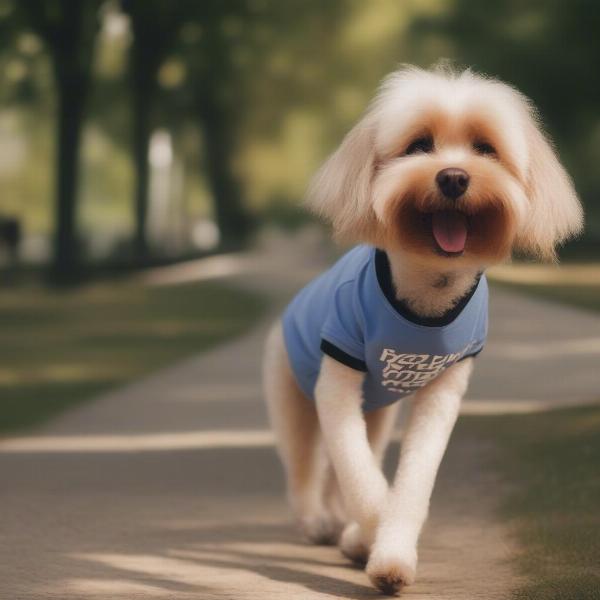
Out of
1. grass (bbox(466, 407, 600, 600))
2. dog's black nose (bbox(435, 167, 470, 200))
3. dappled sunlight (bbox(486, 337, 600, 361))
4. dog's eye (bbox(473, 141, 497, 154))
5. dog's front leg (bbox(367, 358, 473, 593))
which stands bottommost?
dappled sunlight (bbox(486, 337, 600, 361))

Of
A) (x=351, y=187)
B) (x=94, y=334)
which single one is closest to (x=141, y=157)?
(x=94, y=334)

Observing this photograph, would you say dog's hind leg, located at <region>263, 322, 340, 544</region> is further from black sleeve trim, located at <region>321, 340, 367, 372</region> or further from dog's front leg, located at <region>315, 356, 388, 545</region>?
black sleeve trim, located at <region>321, 340, 367, 372</region>

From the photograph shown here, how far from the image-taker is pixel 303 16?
37875 mm

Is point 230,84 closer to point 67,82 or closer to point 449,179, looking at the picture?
point 67,82

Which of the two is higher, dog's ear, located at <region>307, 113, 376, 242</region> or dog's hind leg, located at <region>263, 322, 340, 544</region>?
dog's ear, located at <region>307, 113, 376, 242</region>

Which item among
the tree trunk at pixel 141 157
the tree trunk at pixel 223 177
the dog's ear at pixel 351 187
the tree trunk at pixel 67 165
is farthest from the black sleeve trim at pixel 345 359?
the tree trunk at pixel 223 177

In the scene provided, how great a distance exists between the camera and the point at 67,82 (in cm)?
2623

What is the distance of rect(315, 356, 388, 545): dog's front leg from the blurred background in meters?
21.6

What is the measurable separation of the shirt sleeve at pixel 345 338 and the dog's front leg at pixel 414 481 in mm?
284

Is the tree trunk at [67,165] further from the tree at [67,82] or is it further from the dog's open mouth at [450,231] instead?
the dog's open mouth at [450,231]

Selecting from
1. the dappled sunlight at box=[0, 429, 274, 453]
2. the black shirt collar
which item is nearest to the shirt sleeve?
the black shirt collar

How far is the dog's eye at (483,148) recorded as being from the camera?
4.74 m

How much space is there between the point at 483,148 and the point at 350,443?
1.16 m

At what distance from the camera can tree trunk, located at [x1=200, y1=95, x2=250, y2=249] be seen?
4525 centimetres
